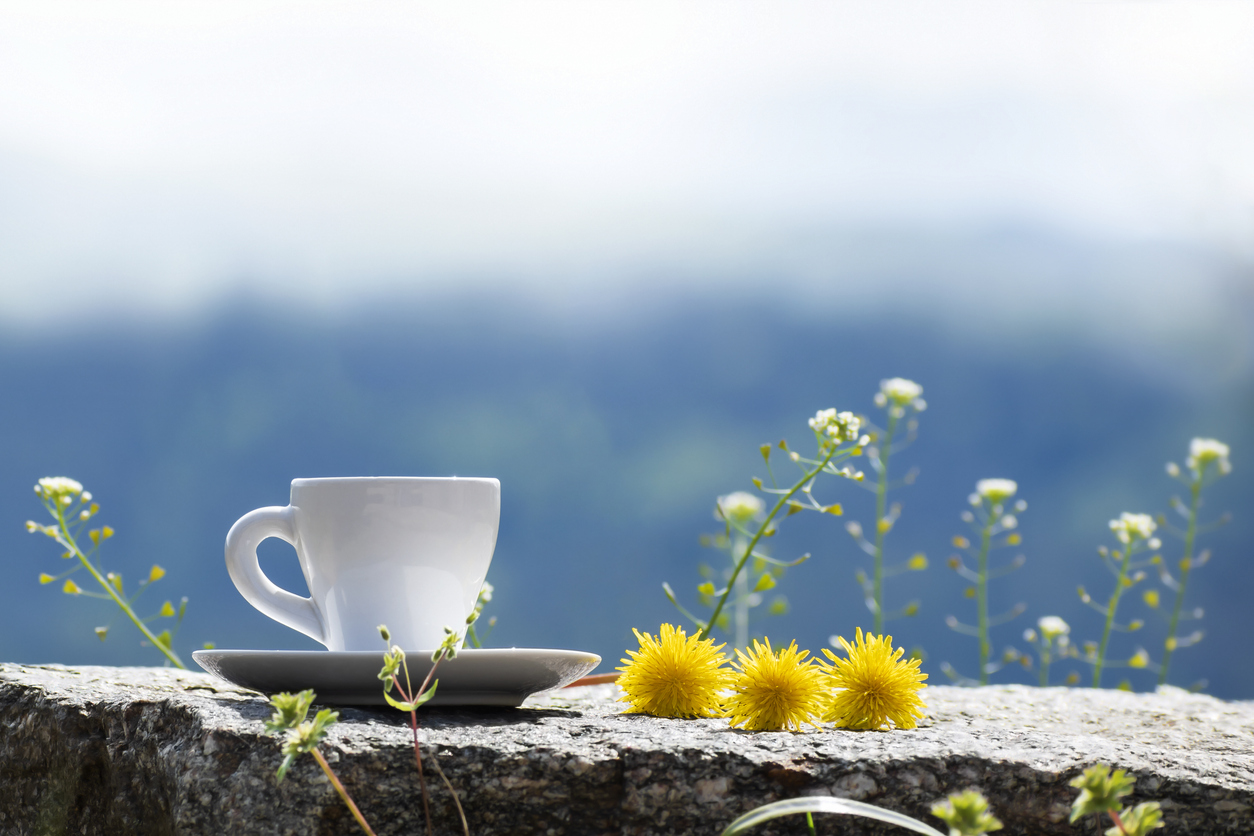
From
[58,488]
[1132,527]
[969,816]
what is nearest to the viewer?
[969,816]

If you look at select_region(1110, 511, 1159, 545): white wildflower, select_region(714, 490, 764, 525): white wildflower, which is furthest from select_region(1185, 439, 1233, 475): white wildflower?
select_region(714, 490, 764, 525): white wildflower

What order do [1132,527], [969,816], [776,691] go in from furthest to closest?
[1132,527] → [776,691] → [969,816]

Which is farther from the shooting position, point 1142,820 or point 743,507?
point 743,507

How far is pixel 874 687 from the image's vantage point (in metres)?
0.79

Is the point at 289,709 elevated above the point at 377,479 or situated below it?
below

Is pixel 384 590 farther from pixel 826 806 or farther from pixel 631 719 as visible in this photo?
pixel 826 806

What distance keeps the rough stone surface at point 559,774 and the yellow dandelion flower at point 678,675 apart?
9cm

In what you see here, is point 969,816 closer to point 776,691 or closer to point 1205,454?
point 776,691

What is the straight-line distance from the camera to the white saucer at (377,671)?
2.35ft

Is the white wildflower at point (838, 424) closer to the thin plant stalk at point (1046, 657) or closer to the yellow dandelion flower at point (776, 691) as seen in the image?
the yellow dandelion flower at point (776, 691)

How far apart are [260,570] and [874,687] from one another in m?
0.57

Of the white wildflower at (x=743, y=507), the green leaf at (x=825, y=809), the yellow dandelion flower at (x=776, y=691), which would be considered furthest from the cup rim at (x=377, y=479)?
the white wildflower at (x=743, y=507)

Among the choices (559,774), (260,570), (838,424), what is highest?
(838,424)

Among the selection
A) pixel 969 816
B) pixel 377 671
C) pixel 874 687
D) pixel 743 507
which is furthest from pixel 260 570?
pixel 743 507
